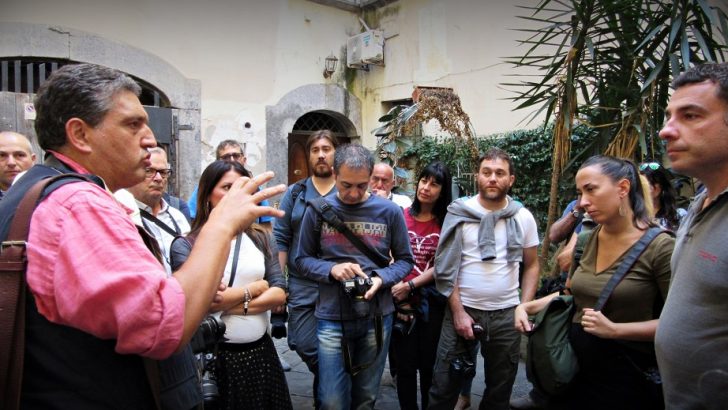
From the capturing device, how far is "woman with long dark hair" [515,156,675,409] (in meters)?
2.27

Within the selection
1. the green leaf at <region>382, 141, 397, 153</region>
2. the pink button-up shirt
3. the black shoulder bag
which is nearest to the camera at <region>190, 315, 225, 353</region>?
the pink button-up shirt

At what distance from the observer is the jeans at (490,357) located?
330 cm

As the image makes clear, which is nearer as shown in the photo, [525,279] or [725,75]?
[725,75]

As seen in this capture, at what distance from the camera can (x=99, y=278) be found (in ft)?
3.67

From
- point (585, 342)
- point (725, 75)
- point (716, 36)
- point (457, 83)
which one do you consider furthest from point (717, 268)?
point (457, 83)

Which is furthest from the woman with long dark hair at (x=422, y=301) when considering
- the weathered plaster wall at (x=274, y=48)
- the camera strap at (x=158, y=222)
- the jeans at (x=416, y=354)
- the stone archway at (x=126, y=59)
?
the stone archway at (x=126, y=59)

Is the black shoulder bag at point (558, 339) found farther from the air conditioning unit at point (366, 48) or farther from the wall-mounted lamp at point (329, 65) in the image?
the wall-mounted lamp at point (329, 65)

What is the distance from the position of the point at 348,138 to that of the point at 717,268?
9688 millimetres

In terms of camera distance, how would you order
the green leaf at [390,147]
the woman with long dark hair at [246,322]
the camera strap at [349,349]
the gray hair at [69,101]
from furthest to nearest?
the green leaf at [390,147] → the camera strap at [349,349] → the woman with long dark hair at [246,322] → the gray hair at [69,101]

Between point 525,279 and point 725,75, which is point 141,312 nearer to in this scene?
point 725,75

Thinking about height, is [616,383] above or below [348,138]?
below

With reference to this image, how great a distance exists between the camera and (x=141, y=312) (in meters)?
1.13

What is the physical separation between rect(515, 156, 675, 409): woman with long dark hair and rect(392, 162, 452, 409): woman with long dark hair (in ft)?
4.01

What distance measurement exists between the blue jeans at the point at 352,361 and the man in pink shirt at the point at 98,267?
1668mm
